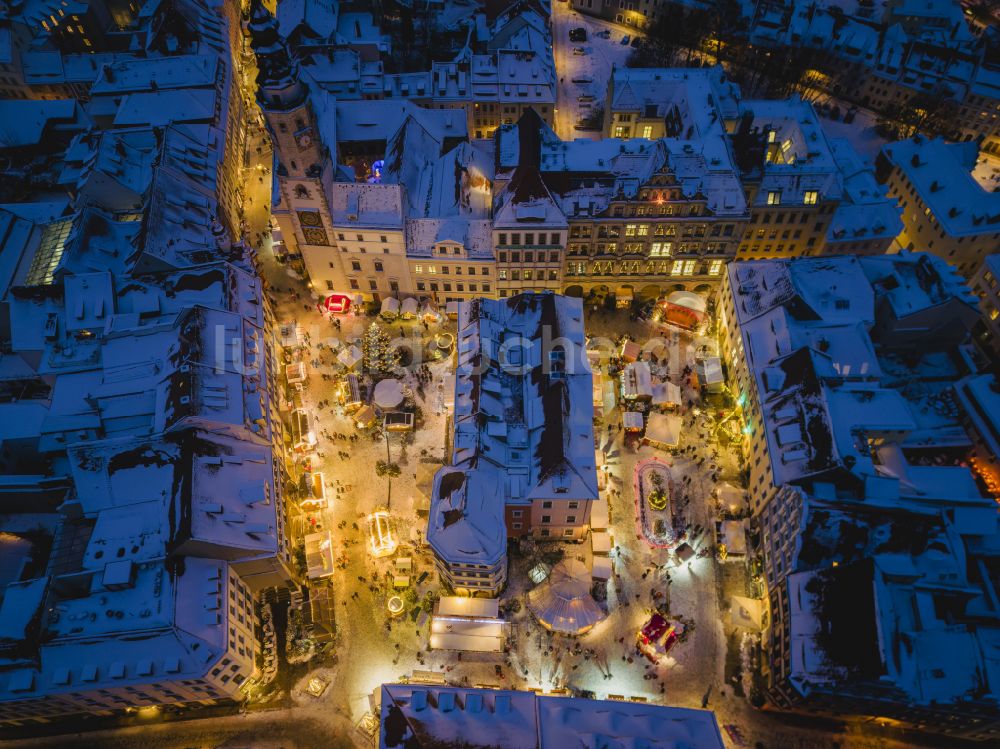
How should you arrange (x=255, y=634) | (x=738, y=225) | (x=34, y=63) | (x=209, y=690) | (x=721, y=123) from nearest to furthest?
(x=209, y=690), (x=255, y=634), (x=738, y=225), (x=721, y=123), (x=34, y=63)

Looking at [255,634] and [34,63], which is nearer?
[255,634]

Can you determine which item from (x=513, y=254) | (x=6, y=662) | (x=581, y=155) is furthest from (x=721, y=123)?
(x=6, y=662)

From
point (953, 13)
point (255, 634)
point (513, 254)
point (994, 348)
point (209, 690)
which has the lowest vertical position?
point (209, 690)

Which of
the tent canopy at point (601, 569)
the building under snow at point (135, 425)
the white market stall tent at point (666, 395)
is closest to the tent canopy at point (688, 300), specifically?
the white market stall tent at point (666, 395)

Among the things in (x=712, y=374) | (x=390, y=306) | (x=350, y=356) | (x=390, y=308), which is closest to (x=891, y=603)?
(x=712, y=374)

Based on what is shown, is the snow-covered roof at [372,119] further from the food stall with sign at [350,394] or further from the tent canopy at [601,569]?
the tent canopy at [601,569]

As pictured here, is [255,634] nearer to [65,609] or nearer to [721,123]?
[65,609]
